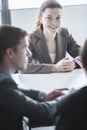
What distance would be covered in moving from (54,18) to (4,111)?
1271 millimetres

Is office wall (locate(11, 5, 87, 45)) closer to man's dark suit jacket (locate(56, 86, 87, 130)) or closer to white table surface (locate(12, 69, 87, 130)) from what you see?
white table surface (locate(12, 69, 87, 130))

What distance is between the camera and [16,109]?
1.25 meters

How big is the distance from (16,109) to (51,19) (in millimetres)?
1277

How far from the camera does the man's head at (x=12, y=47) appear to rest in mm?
1381

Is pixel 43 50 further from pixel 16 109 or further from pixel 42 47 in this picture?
pixel 16 109

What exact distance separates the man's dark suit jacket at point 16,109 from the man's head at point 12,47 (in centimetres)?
9

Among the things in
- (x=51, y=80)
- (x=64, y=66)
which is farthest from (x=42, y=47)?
(x=51, y=80)

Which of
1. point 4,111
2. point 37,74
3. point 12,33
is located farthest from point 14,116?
point 37,74

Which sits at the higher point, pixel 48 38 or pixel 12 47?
pixel 12 47

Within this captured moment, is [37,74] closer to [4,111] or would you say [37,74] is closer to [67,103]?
[4,111]

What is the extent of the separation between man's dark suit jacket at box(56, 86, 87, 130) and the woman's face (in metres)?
1.43

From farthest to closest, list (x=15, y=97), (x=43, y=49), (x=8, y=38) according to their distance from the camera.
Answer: (x=43, y=49) < (x=8, y=38) < (x=15, y=97)

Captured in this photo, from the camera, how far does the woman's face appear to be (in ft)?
7.72

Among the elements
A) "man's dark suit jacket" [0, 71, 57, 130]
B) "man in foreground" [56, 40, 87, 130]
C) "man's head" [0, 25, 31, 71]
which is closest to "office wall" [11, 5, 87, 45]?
"man's head" [0, 25, 31, 71]
